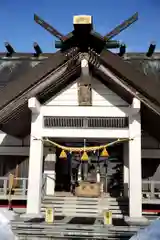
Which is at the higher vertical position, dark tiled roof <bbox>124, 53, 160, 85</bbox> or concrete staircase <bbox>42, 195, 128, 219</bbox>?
dark tiled roof <bbox>124, 53, 160, 85</bbox>

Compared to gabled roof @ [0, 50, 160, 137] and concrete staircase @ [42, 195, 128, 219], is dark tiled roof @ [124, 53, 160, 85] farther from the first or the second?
concrete staircase @ [42, 195, 128, 219]

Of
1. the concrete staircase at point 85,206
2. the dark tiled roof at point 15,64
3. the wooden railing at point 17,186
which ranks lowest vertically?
the concrete staircase at point 85,206

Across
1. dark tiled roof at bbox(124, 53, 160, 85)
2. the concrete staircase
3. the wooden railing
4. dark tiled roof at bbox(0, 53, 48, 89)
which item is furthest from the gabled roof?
dark tiled roof at bbox(124, 53, 160, 85)

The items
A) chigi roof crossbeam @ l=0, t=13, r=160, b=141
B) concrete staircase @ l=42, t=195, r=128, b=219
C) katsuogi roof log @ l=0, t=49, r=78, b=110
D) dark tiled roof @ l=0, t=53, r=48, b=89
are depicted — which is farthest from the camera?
dark tiled roof @ l=0, t=53, r=48, b=89

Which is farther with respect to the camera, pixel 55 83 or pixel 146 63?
pixel 146 63

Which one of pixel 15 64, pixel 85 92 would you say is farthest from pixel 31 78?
pixel 15 64

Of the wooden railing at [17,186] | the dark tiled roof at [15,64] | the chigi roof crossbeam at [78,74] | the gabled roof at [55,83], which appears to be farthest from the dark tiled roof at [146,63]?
the wooden railing at [17,186]

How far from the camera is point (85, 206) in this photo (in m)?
11.4

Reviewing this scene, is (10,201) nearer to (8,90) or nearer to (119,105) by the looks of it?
(8,90)

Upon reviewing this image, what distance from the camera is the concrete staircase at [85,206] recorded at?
Answer: 1098cm

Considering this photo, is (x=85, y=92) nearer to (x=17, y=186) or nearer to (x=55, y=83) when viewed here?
(x=55, y=83)

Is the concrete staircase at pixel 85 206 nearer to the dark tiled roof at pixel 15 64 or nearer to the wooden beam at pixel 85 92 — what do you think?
the wooden beam at pixel 85 92

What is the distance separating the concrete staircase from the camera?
10979 millimetres

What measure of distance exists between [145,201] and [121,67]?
566 cm
